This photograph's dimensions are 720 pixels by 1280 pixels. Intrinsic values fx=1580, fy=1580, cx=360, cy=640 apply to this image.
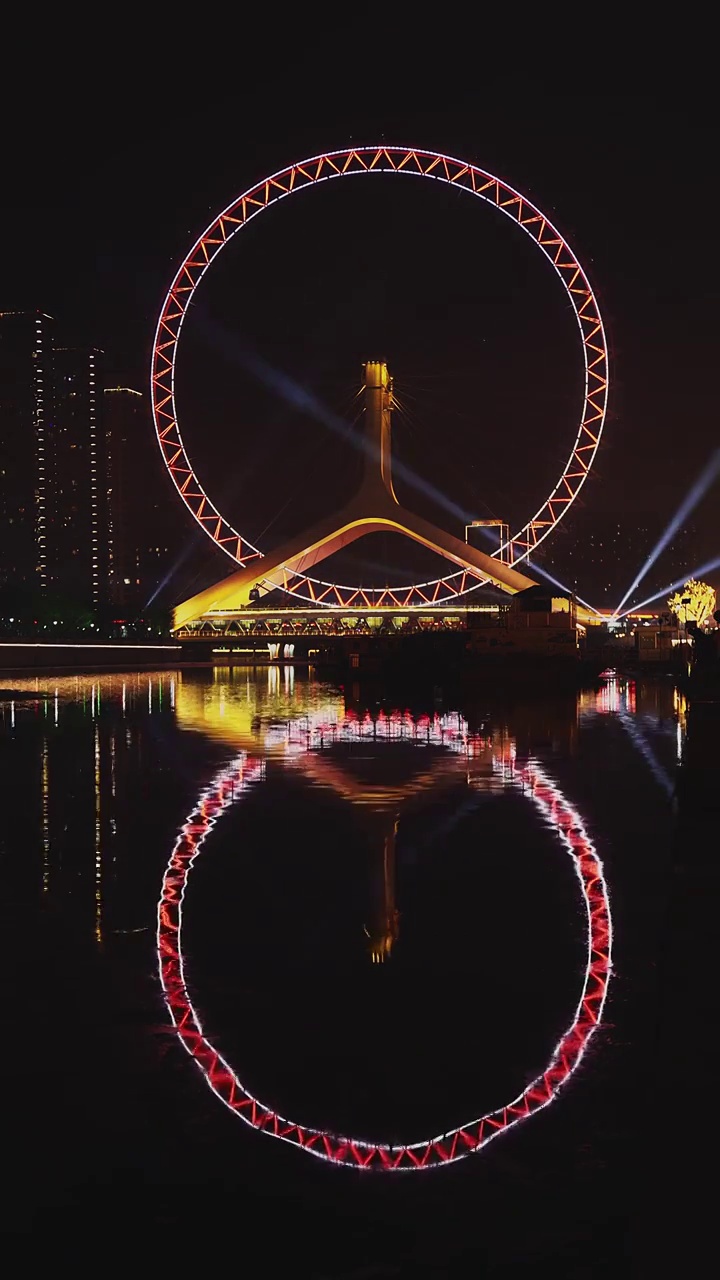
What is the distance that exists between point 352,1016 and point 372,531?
55.0m

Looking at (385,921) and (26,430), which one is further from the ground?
(26,430)

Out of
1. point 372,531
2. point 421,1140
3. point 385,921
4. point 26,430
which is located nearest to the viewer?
point 421,1140

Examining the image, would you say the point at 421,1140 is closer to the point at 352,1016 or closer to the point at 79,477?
the point at 352,1016

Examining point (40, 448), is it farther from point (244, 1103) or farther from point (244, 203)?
point (244, 1103)

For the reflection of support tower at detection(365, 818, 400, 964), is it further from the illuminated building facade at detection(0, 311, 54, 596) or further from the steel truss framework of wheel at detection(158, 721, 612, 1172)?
the illuminated building facade at detection(0, 311, 54, 596)

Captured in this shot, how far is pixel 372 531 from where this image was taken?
199ft

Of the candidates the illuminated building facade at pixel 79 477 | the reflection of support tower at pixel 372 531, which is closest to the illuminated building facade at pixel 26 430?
the illuminated building facade at pixel 79 477

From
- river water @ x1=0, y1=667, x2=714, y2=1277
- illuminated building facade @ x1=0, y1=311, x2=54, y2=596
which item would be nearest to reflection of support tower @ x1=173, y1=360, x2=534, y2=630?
river water @ x1=0, y1=667, x2=714, y2=1277

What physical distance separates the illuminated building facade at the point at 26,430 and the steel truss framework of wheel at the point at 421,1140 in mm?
115315

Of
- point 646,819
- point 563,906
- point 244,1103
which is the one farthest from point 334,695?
point 244,1103

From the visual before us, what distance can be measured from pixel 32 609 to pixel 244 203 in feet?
142

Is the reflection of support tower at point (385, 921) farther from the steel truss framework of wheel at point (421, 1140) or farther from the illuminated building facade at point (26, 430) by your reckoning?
the illuminated building facade at point (26, 430)

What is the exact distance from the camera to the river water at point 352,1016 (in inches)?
160

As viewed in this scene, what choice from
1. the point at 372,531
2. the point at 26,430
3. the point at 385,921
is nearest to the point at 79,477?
the point at 26,430
